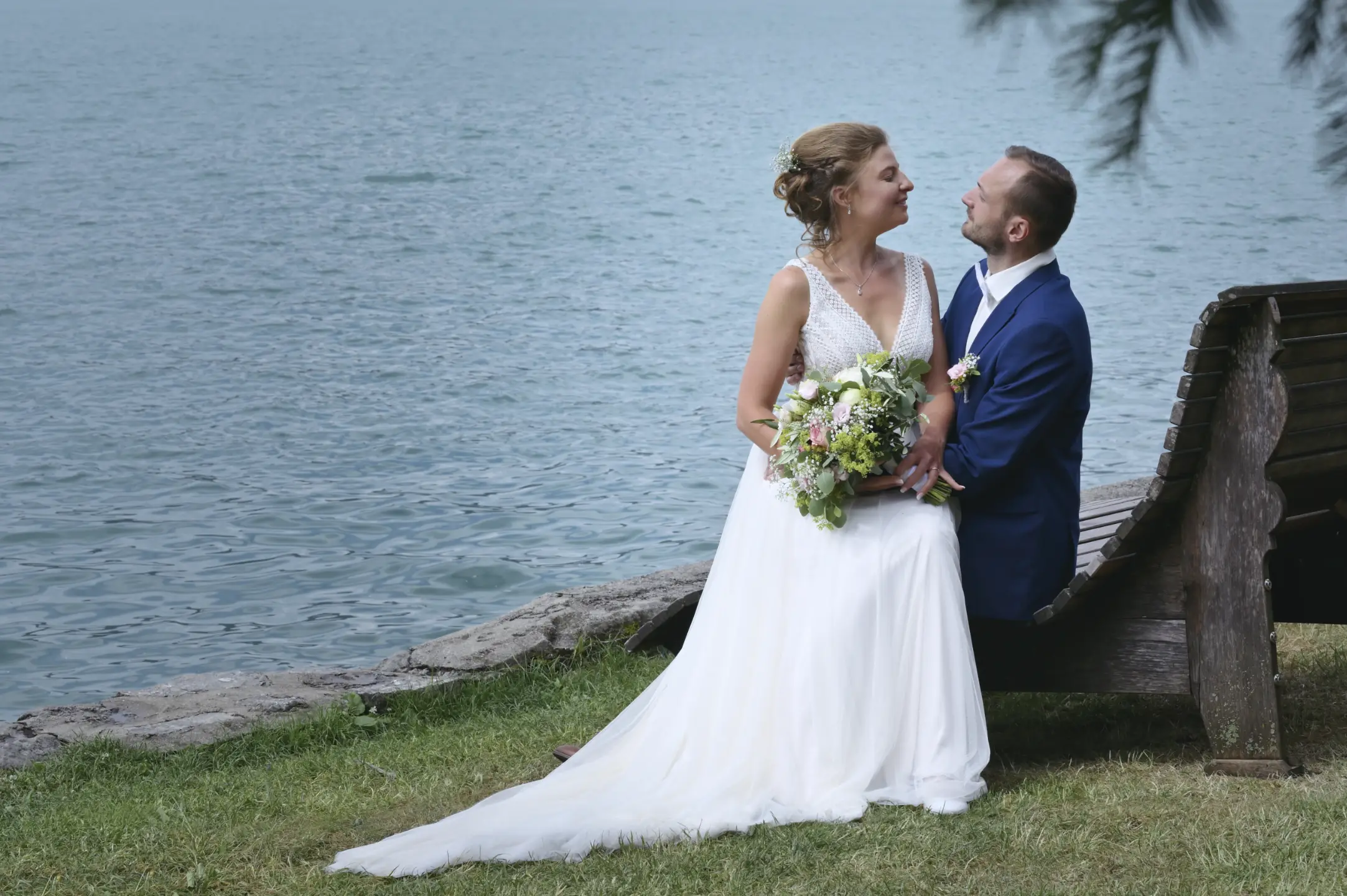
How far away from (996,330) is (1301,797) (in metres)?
1.38

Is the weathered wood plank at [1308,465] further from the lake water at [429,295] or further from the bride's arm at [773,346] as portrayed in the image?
the bride's arm at [773,346]

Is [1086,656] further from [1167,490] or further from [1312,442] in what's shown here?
[1312,442]

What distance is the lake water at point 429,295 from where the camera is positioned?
1000cm

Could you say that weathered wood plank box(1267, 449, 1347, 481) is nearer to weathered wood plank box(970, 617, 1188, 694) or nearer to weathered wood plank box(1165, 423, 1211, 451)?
weathered wood plank box(1165, 423, 1211, 451)

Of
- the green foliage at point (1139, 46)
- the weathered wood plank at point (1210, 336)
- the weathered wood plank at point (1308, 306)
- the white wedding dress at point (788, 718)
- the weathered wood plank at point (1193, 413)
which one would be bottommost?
the white wedding dress at point (788, 718)

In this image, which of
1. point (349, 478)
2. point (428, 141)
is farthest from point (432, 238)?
point (349, 478)

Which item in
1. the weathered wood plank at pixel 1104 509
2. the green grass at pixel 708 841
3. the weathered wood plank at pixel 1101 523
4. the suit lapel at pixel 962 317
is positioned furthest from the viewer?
the weathered wood plank at pixel 1104 509

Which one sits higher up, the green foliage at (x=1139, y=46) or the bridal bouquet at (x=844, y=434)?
the green foliage at (x=1139, y=46)

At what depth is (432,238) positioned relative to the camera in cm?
2658

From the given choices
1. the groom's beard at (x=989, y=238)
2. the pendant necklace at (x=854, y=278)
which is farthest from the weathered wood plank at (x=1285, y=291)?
the pendant necklace at (x=854, y=278)

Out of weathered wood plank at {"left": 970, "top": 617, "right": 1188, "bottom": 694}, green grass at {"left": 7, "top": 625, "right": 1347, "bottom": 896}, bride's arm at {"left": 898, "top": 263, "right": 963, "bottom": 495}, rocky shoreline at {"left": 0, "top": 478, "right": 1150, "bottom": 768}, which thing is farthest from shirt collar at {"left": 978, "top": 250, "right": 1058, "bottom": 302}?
rocky shoreline at {"left": 0, "top": 478, "right": 1150, "bottom": 768}

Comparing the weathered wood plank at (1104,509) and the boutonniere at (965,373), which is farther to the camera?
the weathered wood plank at (1104,509)

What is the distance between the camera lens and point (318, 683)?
18.1 ft

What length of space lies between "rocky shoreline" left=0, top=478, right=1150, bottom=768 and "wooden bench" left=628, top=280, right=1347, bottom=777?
6.20ft
